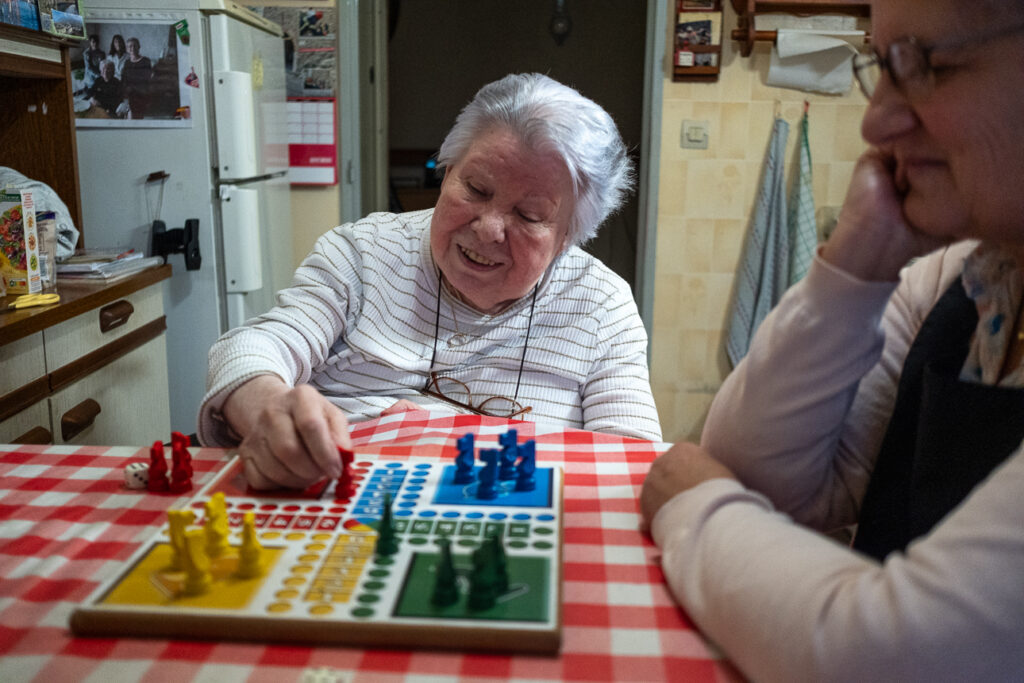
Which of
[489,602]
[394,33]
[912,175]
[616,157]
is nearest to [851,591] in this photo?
[489,602]

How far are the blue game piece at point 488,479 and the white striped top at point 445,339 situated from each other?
0.57 meters

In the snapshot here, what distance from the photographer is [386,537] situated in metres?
0.73

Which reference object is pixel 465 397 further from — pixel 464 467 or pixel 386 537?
pixel 386 537

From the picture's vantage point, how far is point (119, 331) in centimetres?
229

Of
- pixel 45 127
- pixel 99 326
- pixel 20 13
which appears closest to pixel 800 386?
pixel 99 326

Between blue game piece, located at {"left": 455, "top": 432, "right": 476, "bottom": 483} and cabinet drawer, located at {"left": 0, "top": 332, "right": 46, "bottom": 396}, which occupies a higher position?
blue game piece, located at {"left": 455, "top": 432, "right": 476, "bottom": 483}

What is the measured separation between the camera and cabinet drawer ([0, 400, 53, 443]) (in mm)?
1773

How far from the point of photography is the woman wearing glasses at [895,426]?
56cm

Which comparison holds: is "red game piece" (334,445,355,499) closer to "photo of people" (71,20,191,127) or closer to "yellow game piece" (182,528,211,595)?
"yellow game piece" (182,528,211,595)

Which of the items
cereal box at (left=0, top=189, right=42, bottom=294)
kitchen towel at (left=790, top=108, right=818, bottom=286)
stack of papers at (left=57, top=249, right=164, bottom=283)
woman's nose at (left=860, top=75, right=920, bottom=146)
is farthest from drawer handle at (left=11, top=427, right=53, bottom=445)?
kitchen towel at (left=790, top=108, right=818, bottom=286)

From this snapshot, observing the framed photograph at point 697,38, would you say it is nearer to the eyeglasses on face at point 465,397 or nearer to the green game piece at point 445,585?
the eyeglasses on face at point 465,397

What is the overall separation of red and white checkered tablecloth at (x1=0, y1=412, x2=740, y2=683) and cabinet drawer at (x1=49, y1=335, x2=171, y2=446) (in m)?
1.08

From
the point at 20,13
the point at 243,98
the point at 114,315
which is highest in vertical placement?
the point at 20,13

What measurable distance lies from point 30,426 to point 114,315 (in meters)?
0.44
